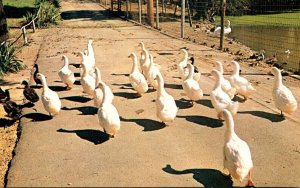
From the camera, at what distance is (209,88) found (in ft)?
29.3

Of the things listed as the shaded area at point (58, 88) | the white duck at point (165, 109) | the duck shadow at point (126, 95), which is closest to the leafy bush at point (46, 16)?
the shaded area at point (58, 88)

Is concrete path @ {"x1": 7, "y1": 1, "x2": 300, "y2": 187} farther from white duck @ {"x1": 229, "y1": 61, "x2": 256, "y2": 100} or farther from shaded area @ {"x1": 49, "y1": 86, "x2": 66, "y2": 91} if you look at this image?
white duck @ {"x1": 229, "y1": 61, "x2": 256, "y2": 100}

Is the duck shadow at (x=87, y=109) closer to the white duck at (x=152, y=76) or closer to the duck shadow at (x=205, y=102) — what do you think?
the white duck at (x=152, y=76)

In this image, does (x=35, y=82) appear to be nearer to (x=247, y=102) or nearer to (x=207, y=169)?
(x=247, y=102)

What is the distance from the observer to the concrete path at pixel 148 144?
16.2 feet

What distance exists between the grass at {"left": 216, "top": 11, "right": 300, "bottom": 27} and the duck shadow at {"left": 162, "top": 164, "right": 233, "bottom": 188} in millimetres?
14447

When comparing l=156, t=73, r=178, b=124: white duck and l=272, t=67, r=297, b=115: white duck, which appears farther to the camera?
l=272, t=67, r=297, b=115: white duck

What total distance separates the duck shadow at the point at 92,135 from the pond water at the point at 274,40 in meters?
7.91

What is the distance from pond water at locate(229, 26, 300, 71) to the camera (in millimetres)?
13194

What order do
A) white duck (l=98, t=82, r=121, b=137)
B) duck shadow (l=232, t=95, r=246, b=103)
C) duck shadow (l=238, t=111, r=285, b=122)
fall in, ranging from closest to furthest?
white duck (l=98, t=82, r=121, b=137)
duck shadow (l=238, t=111, r=285, b=122)
duck shadow (l=232, t=95, r=246, b=103)

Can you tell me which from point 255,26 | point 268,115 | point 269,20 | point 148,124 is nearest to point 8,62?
point 148,124

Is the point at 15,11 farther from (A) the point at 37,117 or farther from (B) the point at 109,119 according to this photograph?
(B) the point at 109,119

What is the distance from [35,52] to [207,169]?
11.5m

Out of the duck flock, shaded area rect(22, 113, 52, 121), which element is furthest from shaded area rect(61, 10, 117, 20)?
shaded area rect(22, 113, 52, 121)
